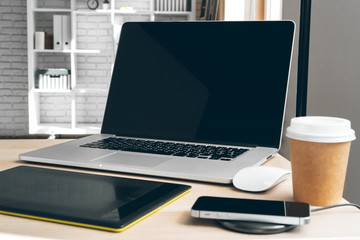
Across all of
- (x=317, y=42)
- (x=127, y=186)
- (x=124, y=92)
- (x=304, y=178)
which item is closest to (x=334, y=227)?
(x=304, y=178)

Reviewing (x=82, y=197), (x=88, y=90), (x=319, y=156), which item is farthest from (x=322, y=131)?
(x=88, y=90)

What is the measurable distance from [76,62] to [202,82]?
369 cm

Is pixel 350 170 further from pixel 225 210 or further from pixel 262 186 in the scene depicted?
pixel 225 210

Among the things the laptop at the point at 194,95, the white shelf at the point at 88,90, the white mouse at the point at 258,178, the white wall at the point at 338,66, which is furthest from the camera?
the white shelf at the point at 88,90

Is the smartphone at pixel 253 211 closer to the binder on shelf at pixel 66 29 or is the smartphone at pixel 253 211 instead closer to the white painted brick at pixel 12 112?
the binder on shelf at pixel 66 29

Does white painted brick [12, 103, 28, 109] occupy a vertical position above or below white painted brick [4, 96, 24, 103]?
below

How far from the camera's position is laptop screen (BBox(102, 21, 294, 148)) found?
0.92 metres

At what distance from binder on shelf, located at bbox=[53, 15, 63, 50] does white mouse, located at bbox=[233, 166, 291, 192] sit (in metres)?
3.71

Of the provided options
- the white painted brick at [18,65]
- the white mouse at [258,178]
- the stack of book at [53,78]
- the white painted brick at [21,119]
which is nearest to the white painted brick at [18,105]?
the white painted brick at [21,119]

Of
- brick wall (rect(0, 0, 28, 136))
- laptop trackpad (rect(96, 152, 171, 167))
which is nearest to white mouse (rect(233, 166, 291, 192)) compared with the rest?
laptop trackpad (rect(96, 152, 171, 167))

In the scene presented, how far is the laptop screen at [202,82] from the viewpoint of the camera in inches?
36.1

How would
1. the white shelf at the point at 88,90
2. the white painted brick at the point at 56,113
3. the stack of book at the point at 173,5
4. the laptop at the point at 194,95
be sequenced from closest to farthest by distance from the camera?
1. the laptop at the point at 194,95
2. the white shelf at the point at 88,90
3. the stack of book at the point at 173,5
4. the white painted brick at the point at 56,113

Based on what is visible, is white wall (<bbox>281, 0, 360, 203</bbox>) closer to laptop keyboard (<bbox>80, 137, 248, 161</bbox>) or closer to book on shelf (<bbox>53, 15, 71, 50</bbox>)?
laptop keyboard (<bbox>80, 137, 248, 161</bbox>)

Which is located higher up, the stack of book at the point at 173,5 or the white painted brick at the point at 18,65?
the stack of book at the point at 173,5
